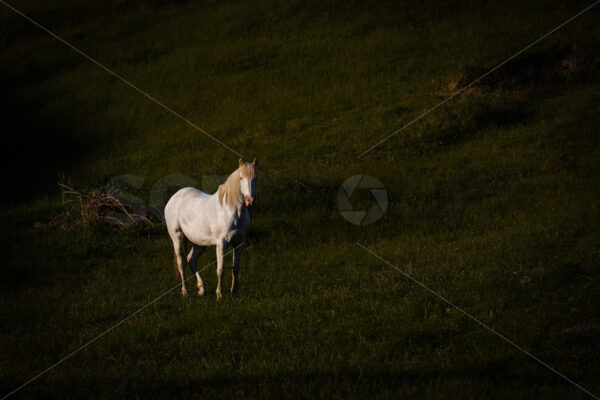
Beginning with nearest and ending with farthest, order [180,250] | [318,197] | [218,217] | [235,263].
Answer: [218,217]
[235,263]
[180,250]
[318,197]

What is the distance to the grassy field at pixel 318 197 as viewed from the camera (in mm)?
8531

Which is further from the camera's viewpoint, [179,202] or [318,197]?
[318,197]

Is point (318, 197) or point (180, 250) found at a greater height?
point (318, 197)

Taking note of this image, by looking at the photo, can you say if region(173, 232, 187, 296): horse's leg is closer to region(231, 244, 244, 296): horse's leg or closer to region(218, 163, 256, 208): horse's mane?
region(231, 244, 244, 296): horse's leg

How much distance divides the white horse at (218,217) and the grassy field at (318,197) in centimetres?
100

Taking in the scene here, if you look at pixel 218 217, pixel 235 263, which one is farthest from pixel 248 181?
pixel 235 263

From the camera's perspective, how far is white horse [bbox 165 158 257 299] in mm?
10245

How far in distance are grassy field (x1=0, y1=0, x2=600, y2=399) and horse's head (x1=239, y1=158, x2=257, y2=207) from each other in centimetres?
233

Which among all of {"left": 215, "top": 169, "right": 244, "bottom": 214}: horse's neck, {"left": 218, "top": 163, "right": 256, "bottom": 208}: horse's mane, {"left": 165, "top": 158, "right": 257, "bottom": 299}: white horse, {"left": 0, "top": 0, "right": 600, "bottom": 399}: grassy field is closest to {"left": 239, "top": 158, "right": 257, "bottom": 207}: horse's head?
{"left": 165, "top": 158, "right": 257, "bottom": 299}: white horse

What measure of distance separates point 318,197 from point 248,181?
9.21m

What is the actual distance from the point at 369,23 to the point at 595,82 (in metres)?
14.3

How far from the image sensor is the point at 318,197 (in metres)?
18.7

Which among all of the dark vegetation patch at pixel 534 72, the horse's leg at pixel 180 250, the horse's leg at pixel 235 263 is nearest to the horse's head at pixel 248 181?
the horse's leg at pixel 235 263

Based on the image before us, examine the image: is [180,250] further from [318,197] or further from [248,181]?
[318,197]
